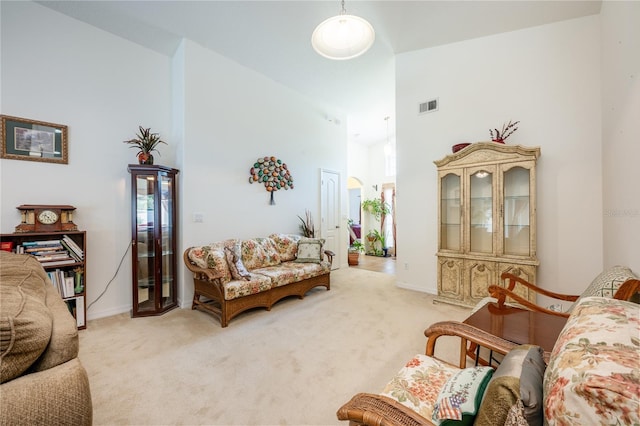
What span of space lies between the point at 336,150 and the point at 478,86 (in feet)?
9.66

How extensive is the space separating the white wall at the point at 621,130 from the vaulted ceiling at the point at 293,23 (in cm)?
98

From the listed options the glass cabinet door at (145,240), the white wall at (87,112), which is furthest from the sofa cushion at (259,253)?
the white wall at (87,112)

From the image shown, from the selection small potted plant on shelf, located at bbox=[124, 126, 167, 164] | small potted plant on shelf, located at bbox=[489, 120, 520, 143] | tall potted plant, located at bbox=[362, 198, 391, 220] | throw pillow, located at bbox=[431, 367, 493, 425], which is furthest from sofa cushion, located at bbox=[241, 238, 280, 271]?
tall potted plant, located at bbox=[362, 198, 391, 220]

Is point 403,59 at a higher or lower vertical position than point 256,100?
higher

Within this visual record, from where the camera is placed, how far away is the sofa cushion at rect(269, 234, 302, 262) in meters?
4.28

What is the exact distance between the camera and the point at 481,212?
354 cm

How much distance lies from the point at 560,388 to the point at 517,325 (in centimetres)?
160

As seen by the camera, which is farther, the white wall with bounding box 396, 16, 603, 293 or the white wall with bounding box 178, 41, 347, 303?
the white wall with bounding box 178, 41, 347, 303

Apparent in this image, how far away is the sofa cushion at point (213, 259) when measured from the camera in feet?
10.1

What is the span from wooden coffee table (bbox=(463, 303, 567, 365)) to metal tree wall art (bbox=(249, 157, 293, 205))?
3.43 metres

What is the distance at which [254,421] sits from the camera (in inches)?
64.1

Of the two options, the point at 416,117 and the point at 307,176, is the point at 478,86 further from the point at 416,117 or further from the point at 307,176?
the point at 307,176

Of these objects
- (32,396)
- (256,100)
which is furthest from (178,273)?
(32,396)

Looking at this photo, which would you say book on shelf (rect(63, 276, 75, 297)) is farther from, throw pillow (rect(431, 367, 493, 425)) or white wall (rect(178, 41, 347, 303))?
throw pillow (rect(431, 367, 493, 425))
